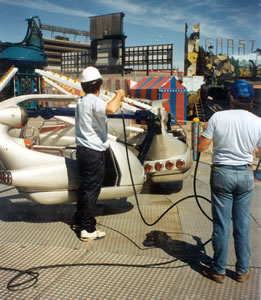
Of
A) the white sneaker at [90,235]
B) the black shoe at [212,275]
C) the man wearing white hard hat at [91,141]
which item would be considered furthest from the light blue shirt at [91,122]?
the black shoe at [212,275]

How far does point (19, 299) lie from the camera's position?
265 cm

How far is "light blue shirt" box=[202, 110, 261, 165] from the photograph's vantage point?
2818mm

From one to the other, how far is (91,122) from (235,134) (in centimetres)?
152

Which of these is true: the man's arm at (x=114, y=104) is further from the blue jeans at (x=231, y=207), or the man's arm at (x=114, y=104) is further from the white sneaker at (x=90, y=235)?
the white sneaker at (x=90, y=235)

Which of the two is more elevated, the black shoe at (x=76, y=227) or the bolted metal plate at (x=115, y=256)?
the black shoe at (x=76, y=227)

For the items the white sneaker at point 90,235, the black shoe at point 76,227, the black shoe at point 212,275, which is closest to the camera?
the black shoe at point 212,275

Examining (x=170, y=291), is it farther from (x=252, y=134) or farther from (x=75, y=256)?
(x=252, y=134)

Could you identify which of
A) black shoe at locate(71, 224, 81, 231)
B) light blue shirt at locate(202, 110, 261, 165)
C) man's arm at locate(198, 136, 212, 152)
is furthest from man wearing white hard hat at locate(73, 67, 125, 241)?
light blue shirt at locate(202, 110, 261, 165)

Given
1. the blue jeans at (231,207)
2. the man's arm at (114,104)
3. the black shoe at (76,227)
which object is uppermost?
the man's arm at (114,104)

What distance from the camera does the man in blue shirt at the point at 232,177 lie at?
2820mm

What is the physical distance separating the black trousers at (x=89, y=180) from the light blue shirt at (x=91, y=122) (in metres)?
0.08

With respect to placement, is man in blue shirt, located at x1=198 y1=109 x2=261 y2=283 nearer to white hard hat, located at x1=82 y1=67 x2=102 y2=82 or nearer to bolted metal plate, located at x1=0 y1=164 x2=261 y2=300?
bolted metal plate, located at x1=0 y1=164 x2=261 y2=300

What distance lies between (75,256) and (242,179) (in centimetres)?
175

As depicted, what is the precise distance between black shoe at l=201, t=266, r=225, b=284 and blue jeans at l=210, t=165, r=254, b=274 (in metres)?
0.03
